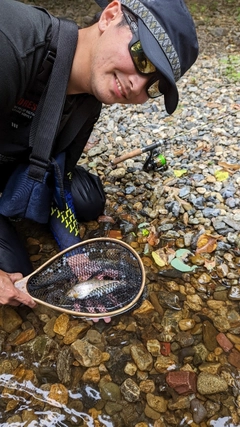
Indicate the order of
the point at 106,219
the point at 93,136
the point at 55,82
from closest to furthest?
the point at 55,82 < the point at 106,219 < the point at 93,136

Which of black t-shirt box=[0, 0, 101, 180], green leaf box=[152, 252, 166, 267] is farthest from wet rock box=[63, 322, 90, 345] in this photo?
black t-shirt box=[0, 0, 101, 180]

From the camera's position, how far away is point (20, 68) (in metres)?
1.92

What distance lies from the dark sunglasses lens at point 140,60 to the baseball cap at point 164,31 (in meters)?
0.04

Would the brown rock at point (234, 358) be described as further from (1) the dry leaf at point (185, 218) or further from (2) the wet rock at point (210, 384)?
(1) the dry leaf at point (185, 218)

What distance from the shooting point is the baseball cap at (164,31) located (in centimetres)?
194

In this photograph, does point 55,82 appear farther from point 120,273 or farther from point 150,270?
point 150,270

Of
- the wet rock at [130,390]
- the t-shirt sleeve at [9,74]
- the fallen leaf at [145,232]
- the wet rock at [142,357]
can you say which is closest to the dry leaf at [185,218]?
the fallen leaf at [145,232]

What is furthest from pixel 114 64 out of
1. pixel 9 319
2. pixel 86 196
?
pixel 9 319

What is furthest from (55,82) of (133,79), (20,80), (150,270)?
(150,270)

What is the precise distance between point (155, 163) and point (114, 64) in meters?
1.69

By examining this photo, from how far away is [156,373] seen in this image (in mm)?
2316

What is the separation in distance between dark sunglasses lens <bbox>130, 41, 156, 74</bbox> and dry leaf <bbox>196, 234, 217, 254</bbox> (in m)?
1.46

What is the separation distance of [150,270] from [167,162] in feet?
4.43

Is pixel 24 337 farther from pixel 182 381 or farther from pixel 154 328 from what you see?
pixel 182 381
